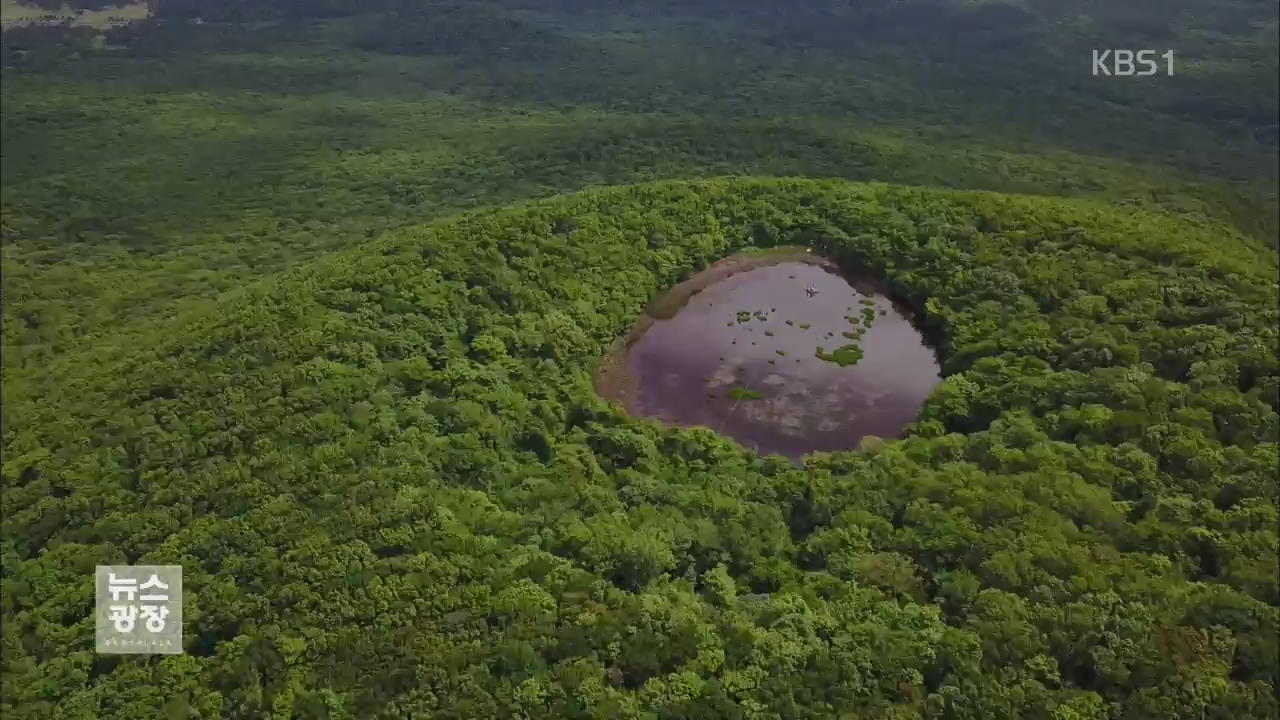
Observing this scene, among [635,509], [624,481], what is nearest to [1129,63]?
[624,481]

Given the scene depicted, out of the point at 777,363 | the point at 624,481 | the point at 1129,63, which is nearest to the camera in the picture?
the point at 624,481

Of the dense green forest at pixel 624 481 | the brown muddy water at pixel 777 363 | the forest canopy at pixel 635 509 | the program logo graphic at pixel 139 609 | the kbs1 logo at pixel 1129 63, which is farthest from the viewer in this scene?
the kbs1 logo at pixel 1129 63

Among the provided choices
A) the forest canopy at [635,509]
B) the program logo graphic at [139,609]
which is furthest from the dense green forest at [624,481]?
the program logo graphic at [139,609]

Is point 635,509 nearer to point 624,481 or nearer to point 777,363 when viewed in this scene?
point 624,481

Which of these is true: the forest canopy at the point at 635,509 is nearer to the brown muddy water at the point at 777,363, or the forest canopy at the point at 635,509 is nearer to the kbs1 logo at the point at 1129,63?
the brown muddy water at the point at 777,363

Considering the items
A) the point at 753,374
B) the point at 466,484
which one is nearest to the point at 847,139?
the point at 753,374

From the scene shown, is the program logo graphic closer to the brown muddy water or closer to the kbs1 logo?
the brown muddy water

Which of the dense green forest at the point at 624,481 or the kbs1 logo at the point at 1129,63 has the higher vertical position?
the kbs1 logo at the point at 1129,63
